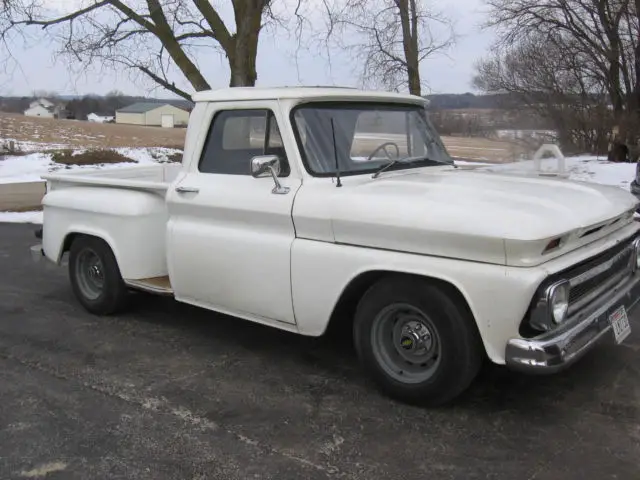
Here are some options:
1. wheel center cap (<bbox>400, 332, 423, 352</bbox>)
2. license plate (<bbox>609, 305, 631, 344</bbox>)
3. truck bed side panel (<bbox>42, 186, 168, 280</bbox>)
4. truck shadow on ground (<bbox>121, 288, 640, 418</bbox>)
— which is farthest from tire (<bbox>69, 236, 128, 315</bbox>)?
license plate (<bbox>609, 305, 631, 344</bbox>)

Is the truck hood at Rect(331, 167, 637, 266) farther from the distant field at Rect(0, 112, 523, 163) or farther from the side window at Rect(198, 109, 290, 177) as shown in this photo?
the distant field at Rect(0, 112, 523, 163)

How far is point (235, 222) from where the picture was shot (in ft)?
14.5

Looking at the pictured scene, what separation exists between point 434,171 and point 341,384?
1669 mm

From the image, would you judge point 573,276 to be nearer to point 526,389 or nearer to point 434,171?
point 526,389

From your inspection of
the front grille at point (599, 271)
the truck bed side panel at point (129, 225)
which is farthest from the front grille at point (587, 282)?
the truck bed side panel at point (129, 225)

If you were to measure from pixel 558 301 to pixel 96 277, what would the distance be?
3.94 metres

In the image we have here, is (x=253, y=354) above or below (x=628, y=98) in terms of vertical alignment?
below

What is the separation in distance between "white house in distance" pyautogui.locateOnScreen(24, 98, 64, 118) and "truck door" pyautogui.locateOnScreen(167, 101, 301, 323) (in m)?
77.3

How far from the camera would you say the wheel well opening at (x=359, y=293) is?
355cm

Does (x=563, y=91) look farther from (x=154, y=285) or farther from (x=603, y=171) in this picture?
(x=154, y=285)

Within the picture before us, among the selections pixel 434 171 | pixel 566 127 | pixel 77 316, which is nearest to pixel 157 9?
pixel 77 316

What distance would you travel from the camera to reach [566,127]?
75.0 feet

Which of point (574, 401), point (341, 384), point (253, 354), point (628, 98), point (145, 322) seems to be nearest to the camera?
point (574, 401)

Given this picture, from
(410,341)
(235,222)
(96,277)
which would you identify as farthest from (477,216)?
(96,277)
